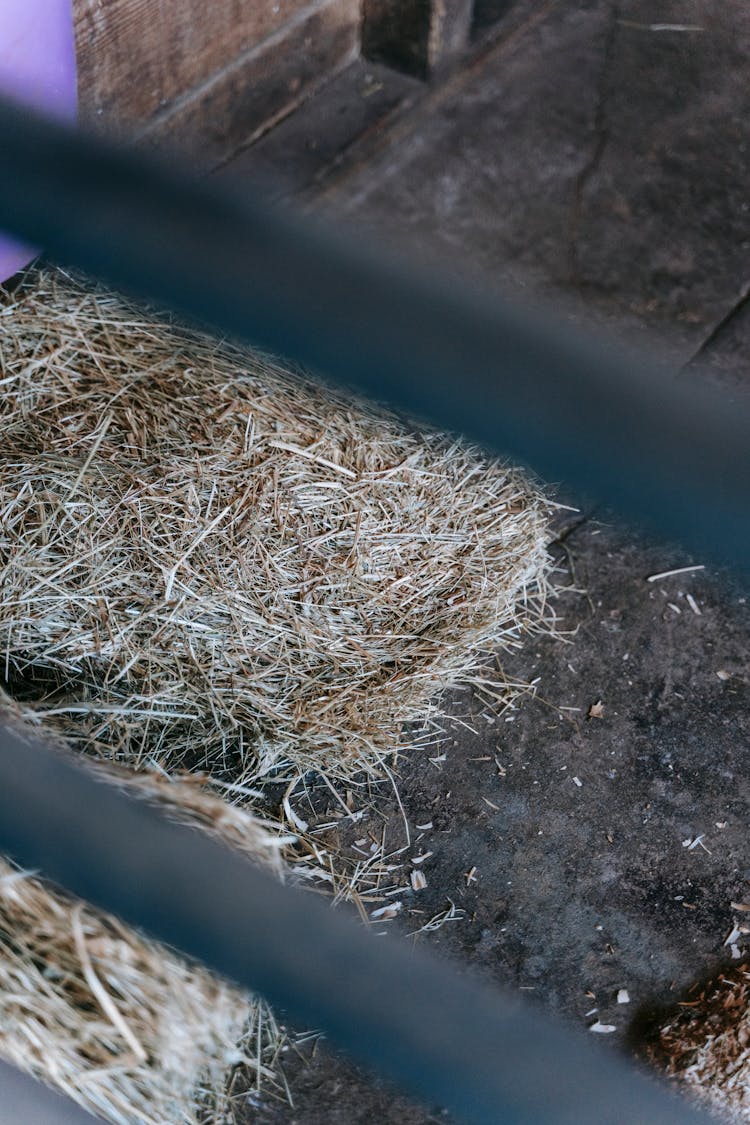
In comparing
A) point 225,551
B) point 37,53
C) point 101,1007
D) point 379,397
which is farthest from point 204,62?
point 379,397

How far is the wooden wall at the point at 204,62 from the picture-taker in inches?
102

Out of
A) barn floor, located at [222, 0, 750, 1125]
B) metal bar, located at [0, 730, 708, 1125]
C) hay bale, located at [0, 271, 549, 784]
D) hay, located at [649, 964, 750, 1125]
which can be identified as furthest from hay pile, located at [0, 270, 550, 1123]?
metal bar, located at [0, 730, 708, 1125]

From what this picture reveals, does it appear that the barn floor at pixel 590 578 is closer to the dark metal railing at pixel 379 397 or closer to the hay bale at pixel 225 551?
the hay bale at pixel 225 551

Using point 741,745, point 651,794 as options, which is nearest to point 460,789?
point 651,794

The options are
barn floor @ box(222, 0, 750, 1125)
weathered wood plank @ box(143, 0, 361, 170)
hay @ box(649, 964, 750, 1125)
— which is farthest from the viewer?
weathered wood plank @ box(143, 0, 361, 170)

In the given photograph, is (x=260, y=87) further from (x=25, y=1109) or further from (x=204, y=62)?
(x=25, y=1109)

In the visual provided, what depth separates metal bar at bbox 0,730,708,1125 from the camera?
459 millimetres

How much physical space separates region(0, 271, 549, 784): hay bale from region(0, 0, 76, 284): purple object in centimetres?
30

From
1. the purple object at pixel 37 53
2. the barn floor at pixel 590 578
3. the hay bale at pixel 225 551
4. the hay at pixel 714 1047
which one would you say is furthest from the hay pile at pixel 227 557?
the hay at pixel 714 1047

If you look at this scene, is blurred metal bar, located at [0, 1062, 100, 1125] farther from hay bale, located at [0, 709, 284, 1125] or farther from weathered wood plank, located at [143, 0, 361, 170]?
weathered wood plank, located at [143, 0, 361, 170]

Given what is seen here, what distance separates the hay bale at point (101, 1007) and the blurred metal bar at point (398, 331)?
3.14ft

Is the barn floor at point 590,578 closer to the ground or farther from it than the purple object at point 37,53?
closer to the ground

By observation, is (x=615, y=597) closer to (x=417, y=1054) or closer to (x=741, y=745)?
(x=741, y=745)

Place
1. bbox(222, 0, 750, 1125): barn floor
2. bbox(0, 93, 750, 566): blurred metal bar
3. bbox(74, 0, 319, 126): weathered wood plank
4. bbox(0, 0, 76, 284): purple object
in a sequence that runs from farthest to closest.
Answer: bbox(74, 0, 319, 126): weathered wood plank → bbox(0, 0, 76, 284): purple object → bbox(222, 0, 750, 1125): barn floor → bbox(0, 93, 750, 566): blurred metal bar
